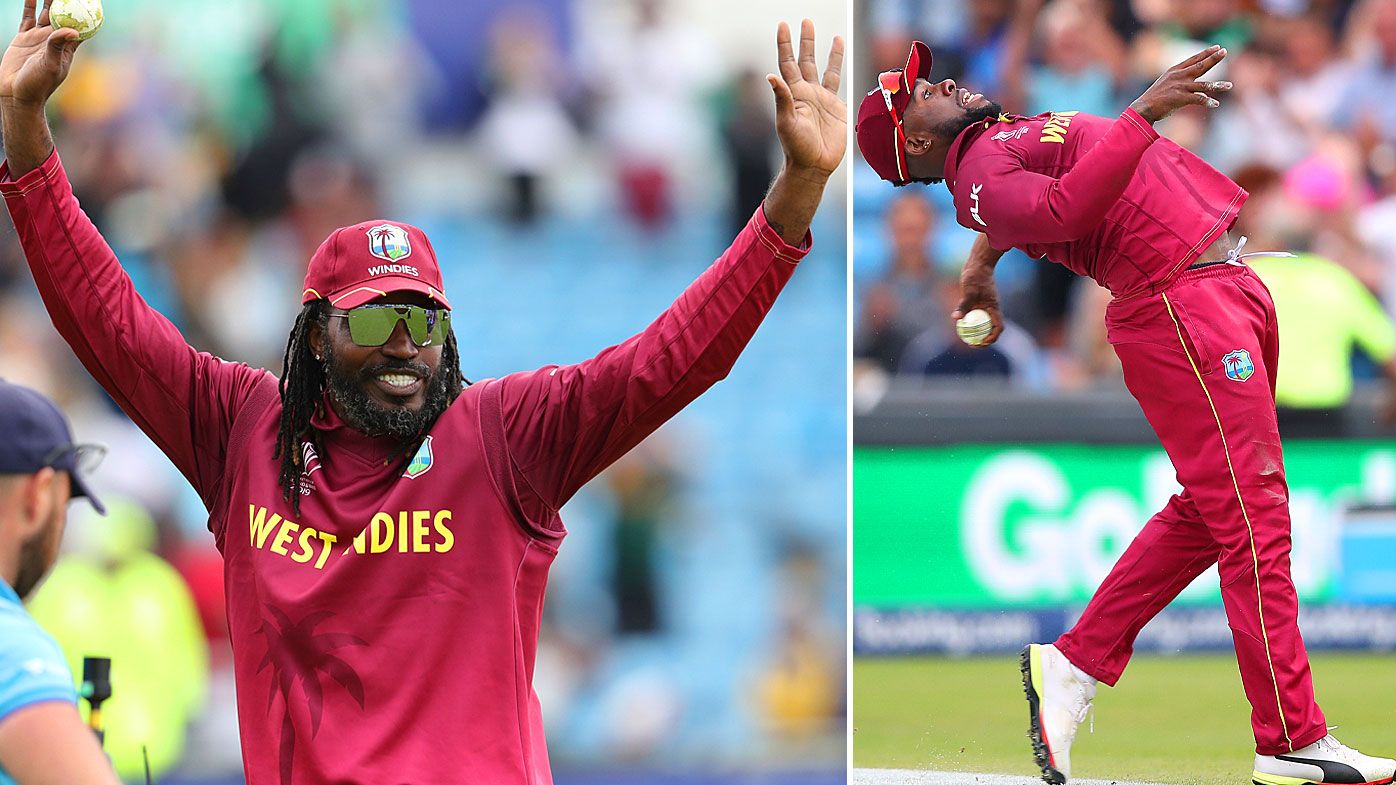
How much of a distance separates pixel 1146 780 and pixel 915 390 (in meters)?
3.92

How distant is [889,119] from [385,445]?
196cm

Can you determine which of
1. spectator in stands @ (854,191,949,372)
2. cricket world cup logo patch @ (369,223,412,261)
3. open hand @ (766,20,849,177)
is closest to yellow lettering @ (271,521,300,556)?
cricket world cup logo patch @ (369,223,412,261)

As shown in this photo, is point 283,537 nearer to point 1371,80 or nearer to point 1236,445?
point 1236,445

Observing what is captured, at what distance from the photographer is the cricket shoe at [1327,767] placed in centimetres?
445

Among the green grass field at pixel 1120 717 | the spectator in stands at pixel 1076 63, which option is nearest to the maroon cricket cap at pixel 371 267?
the green grass field at pixel 1120 717

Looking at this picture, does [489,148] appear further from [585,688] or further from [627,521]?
[585,688]

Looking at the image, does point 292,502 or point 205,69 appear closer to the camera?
point 292,502

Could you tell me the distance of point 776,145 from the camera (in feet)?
31.8

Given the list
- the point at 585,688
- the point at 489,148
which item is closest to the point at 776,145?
the point at 489,148

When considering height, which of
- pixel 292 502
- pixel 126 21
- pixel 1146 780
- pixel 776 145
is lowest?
pixel 1146 780

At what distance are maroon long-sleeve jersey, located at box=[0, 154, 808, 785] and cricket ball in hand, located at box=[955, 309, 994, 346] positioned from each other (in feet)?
6.24

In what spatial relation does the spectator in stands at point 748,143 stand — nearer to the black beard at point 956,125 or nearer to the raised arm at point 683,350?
the black beard at point 956,125

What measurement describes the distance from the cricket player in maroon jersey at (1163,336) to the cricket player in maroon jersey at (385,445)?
1.32 meters

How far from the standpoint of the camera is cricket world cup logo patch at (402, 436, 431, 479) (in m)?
3.43
